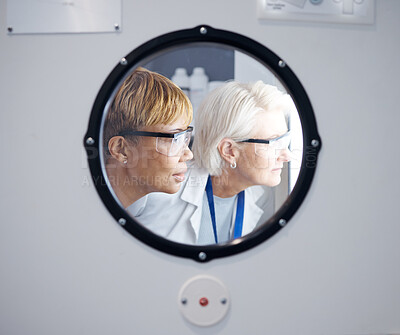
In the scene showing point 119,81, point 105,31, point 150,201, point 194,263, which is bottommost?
point 194,263

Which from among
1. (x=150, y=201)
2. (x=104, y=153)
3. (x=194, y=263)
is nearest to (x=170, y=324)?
(x=194, y=263)

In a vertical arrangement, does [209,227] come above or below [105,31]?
below

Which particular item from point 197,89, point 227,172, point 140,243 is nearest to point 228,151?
point 227,172

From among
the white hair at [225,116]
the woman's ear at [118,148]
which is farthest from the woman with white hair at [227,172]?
the woman's ear at [118,148]

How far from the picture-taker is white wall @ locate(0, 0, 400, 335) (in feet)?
2.56

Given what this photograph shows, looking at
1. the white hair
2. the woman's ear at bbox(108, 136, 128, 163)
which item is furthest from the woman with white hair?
the woman's ear at bbox(108, 136, 128, 163)

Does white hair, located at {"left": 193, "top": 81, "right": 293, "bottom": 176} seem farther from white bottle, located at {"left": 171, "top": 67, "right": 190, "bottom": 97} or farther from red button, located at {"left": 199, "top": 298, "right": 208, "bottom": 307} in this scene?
red button, located at {"left": 199, "top": 298, "right": 208, "bottom": 307}

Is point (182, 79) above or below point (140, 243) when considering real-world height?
above

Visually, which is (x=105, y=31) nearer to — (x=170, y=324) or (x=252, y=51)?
(x=252, y=51)

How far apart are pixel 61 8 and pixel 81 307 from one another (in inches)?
25.2

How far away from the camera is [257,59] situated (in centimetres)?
79

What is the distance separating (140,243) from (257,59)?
47 cm

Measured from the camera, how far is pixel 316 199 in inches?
31.6

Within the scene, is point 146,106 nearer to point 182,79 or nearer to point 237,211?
point 182,79
